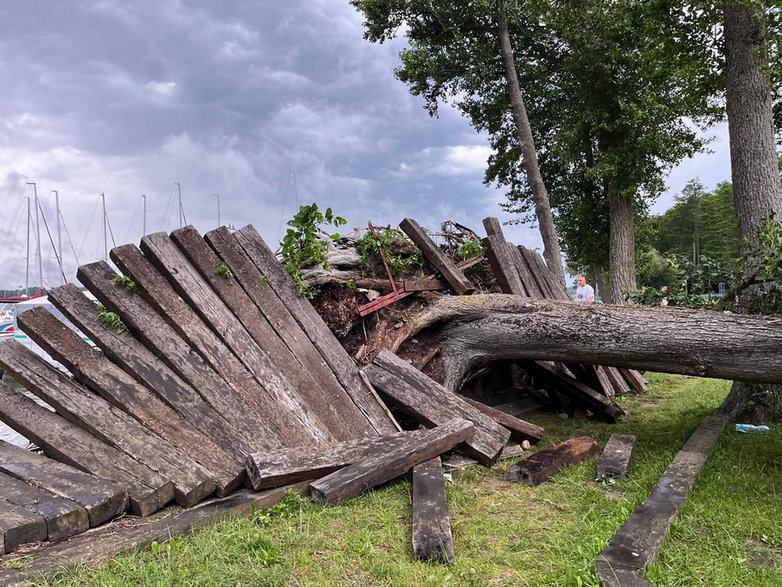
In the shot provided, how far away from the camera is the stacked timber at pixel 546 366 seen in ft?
21.4

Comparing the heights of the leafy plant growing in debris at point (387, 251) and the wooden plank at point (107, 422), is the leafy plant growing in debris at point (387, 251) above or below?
above

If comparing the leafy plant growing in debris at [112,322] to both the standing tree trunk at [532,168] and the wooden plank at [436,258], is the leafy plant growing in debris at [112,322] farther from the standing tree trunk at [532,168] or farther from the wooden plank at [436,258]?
the standing tree trunk at [532,168]

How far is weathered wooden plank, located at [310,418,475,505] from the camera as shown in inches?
139

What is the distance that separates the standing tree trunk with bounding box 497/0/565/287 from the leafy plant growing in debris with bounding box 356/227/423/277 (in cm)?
938

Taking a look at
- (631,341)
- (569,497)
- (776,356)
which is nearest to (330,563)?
(569,497)

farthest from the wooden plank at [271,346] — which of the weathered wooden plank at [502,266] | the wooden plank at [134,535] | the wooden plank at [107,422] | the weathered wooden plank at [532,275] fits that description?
the weathered wooden plank at [532,275]

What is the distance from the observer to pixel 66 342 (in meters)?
4.12

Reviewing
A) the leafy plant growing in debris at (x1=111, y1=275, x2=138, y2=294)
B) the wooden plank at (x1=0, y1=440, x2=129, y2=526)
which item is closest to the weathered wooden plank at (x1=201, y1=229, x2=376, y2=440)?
the leafy plant growing in debris at (x1=111, y1=275, x2=138, y2=294)

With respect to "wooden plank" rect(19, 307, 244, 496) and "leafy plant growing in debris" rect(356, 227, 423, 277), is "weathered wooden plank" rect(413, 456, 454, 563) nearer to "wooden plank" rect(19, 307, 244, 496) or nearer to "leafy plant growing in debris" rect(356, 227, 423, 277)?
"wooden plank" rect(19, 307, 244, 496)

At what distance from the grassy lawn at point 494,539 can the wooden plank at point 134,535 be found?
7 cm

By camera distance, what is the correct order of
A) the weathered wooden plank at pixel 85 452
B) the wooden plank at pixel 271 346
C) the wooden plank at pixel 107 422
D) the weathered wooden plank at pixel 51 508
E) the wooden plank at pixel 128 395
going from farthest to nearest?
1. the wooden plank at pixel 271 346
2. the wooden plank at pixel 128 395
3. the wooden plank at pixel 107 422
4. the weathered wooden plank at pixel 85 452
5. the weathered wooden plank at pixel 51 508

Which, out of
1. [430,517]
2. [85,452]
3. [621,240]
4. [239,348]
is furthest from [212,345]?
[621,240]

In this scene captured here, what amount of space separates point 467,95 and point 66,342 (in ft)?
57.1

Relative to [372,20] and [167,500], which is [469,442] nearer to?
[167,500]
